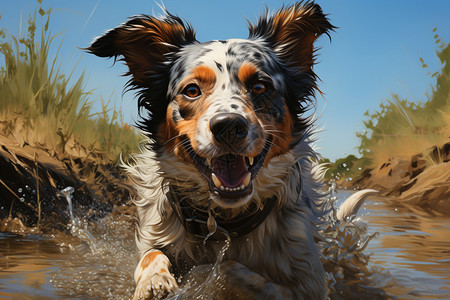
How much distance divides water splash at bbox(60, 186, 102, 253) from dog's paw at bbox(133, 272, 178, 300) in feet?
7.04

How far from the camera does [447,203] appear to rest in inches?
318

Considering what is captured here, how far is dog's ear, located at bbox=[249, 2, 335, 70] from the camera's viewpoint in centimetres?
391

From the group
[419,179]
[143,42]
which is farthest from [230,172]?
[419,179]

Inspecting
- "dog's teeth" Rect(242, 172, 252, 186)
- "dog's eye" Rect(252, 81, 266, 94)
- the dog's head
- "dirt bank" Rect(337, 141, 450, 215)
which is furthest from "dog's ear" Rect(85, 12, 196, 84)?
"dirt bank" Rect(337, 141, 450, 215)

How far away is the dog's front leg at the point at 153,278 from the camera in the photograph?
3.10 metres

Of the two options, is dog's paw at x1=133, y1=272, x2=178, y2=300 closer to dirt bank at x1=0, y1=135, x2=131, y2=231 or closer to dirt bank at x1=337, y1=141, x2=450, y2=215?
dirt bank at x1=0, y1=135, x2=131, y2=231

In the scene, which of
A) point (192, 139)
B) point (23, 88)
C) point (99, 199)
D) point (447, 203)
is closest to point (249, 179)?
point (192, 139)

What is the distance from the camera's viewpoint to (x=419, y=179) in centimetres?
930

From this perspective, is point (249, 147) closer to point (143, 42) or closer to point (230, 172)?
point (230, 172)

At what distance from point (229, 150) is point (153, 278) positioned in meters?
0.97

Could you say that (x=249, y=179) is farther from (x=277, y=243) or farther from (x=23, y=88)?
(x=23, y=88)

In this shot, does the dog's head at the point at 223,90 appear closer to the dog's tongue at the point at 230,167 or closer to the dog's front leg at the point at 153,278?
the dog's tongue at the point at 230,167

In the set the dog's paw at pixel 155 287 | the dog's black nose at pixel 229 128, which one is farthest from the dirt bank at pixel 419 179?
the dog's paw at pixel 155 287

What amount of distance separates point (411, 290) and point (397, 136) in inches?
291
